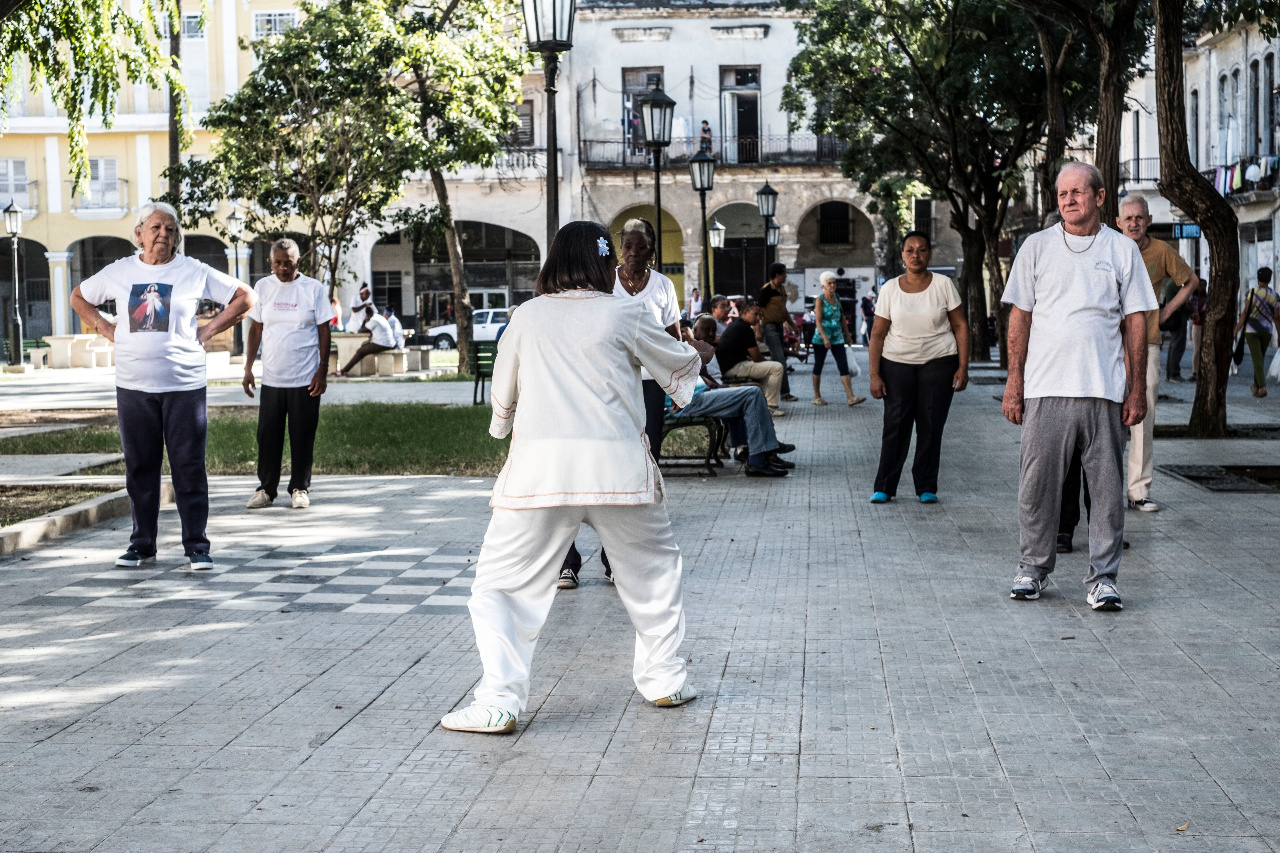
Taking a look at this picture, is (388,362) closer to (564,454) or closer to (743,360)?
(743,360)

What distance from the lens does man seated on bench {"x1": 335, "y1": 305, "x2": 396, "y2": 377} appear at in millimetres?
30219

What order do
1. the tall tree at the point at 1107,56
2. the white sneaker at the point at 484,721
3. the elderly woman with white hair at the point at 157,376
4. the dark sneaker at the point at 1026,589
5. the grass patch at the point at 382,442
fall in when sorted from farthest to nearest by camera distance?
the tall tree at the point at 1107,56
the grass patch at the point at 382,442
the elderly woman with white hair at the point at 157,376
the dark sneaker at the point at 1026,589
the white sneaker at the point at 484,721

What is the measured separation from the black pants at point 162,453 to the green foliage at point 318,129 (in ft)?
51.4

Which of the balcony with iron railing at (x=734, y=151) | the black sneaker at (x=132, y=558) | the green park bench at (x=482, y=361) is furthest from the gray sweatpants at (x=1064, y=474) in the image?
the balcony with iron railing at (x=734, y=151)

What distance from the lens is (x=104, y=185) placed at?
5056cm

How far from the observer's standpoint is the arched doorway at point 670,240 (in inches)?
1943

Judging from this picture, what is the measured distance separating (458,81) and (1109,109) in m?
13.8

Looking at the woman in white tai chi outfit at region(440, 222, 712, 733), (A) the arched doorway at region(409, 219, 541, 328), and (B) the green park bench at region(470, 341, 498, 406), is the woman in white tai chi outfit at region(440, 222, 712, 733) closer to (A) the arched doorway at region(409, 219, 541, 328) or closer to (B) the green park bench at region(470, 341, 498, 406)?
(B) the green park bench at region(470, 341, 498, 406)

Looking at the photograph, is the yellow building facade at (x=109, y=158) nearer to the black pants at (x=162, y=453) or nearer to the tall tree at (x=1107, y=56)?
the tall tree at (x=1107, y=56)

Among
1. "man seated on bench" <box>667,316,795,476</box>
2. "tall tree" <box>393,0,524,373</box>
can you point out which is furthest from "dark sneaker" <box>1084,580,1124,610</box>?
"tall tree" <box>393,0,524,373</box>

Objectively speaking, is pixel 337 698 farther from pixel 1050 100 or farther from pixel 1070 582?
pixel 1050 100

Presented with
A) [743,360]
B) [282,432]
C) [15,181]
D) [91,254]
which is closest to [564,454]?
[282,432]

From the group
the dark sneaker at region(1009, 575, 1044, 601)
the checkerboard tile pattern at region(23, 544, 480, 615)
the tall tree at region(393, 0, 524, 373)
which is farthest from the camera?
the tall tree at region(393, 0, 524, 373)

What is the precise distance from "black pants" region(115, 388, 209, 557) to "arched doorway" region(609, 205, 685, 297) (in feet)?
135
